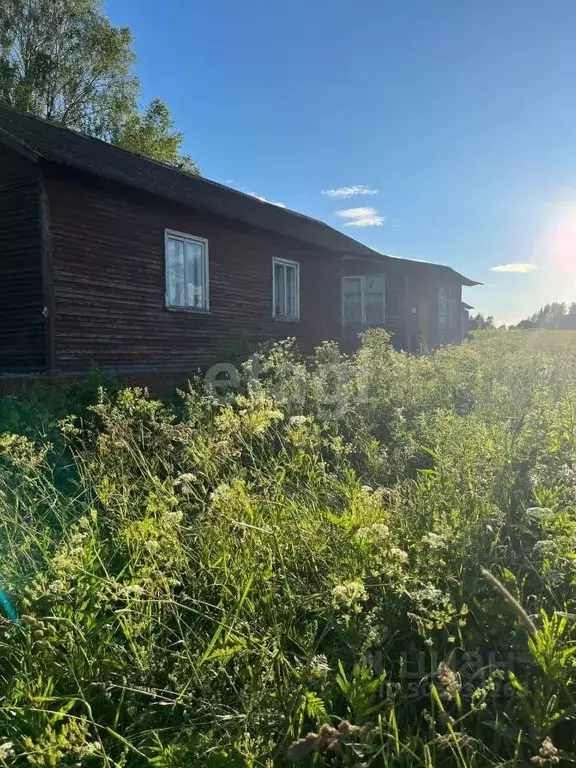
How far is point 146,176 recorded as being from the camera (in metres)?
A: 10.1

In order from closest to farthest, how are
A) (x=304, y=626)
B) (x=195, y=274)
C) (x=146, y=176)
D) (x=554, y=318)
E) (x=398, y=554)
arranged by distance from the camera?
(x=398, y=554) < (x=304, y=626) < (x=146, y=176) < (x=195, y=274) < (x=554, y=318)

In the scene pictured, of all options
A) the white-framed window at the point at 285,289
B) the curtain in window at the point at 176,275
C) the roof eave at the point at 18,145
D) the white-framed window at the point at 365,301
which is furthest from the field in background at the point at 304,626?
the white-framed window at the point at 365,301

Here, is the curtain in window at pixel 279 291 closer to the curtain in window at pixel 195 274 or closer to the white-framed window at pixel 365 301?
the curtain in window at pixel 195 274

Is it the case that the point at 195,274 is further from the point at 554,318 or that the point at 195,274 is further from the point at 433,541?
the point at 554,318

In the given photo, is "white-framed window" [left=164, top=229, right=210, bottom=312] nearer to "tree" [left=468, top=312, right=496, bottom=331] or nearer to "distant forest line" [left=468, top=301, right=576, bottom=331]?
"tree" [left=468, top=312, right=496, bottom=331]

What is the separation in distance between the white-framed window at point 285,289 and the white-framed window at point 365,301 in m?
6.65

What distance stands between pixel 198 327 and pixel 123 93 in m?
20.0

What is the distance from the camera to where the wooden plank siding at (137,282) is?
8.14 meters

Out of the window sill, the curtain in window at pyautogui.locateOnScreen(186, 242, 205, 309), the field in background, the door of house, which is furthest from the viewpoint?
the door of house

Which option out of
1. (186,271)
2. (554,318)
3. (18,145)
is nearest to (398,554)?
(18,145)

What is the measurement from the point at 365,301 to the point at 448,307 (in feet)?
22.0

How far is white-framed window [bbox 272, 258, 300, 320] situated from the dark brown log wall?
578 centimetres

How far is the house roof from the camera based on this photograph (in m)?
7.67

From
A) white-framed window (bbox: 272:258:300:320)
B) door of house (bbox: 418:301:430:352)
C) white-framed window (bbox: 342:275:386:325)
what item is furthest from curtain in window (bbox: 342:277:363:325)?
white-framed window (bbox: 272:258:300:320)
